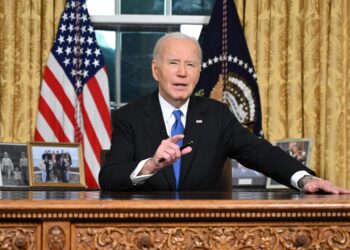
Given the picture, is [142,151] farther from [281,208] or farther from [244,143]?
[281,208]

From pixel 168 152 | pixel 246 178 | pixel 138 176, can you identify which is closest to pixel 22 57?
pixel 246 178

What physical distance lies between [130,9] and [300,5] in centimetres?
120

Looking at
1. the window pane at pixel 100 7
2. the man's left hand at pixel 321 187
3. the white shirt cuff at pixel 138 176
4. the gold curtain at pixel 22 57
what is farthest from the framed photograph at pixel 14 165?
the man's left hand at pixel 321 187

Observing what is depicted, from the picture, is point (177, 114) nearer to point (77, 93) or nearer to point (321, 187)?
point (321, 187)

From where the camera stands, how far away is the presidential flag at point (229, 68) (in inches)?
225

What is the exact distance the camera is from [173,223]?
2.41 metres

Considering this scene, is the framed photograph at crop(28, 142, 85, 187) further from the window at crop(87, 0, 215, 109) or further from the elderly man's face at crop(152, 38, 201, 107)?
the elderly man's face at crop(152, 38, 201, 107)

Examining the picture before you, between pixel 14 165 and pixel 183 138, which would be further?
pixel 14 165

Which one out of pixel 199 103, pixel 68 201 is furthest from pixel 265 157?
pixel 68 201

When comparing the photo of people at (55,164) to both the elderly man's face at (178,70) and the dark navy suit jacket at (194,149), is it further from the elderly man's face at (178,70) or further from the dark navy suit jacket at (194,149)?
the elderly man's face at (178,70)

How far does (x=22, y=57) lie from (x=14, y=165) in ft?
2.51

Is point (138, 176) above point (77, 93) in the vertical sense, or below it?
below

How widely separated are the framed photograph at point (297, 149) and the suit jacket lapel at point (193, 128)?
179 centimetres

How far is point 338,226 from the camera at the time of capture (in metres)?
2.46
